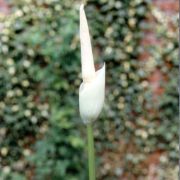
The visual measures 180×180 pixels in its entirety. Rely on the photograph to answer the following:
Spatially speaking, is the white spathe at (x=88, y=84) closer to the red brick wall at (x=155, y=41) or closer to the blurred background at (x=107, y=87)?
the blurred background at (x=107, y=87)

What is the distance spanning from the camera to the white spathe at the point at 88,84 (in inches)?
46.1

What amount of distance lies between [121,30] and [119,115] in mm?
641

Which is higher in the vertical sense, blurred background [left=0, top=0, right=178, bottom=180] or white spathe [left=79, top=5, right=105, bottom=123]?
white spathe [left=79, top=5, right=105, bottom=123]

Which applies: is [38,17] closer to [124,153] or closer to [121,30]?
[121,30]

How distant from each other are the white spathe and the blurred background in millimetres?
2594

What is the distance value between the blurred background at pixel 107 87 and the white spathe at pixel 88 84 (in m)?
2.59

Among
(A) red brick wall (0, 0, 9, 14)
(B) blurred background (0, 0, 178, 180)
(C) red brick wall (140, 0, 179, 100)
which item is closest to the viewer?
(B) blurred background (0, 0, 178, 180)

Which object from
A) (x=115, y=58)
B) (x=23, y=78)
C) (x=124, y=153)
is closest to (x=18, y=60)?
(x=23, y=78)

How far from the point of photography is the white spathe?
1.17 metres

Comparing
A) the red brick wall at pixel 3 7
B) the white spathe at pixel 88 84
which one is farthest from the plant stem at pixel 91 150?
the red brick wall at pixel 3 7

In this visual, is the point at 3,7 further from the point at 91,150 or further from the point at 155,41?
the point at 91,150

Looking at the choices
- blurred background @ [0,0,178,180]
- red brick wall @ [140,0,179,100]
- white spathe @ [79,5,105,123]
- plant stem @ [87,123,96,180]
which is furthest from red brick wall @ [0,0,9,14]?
plant stem @ [87,123,96,180]

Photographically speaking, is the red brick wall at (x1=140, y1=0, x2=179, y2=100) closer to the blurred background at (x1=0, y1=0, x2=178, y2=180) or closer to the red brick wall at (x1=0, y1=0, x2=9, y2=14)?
the blurred background at (x1=0, y1=0, x2=178, y2=180)

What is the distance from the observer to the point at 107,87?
13.7 ft
